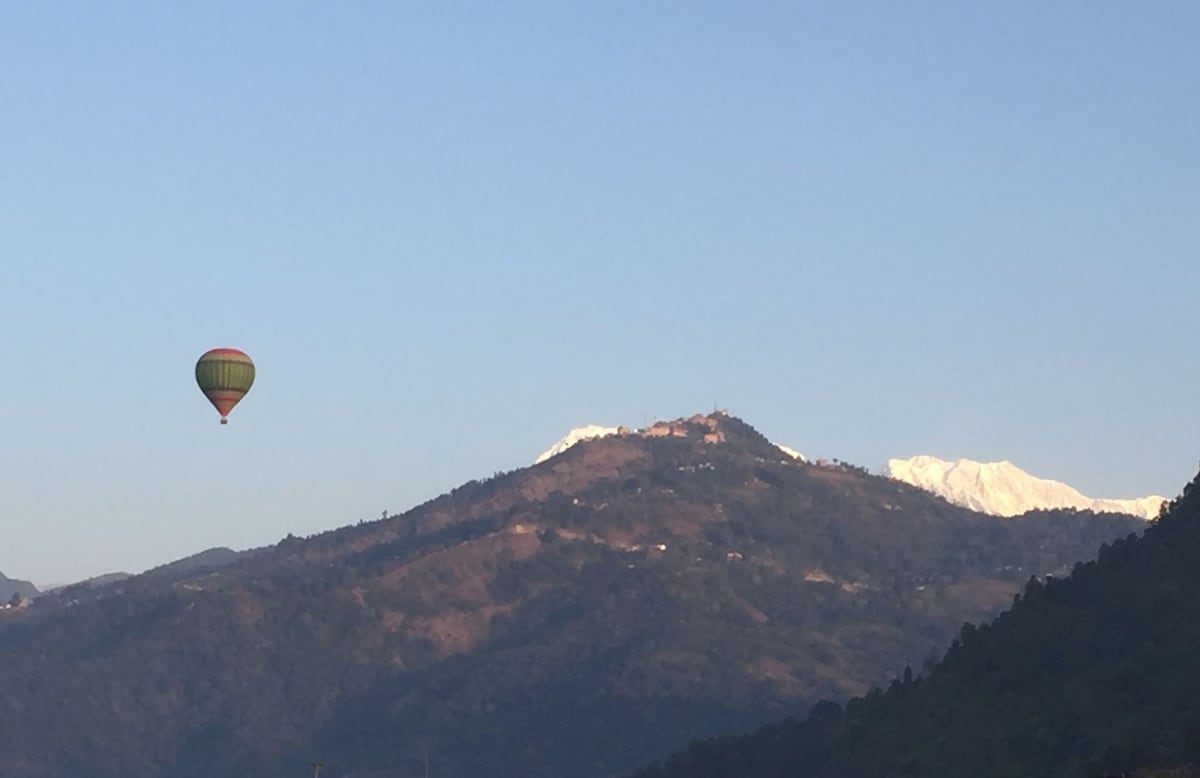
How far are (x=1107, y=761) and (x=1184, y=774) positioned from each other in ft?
81.8

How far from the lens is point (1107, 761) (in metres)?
197

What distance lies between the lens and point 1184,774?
565ft

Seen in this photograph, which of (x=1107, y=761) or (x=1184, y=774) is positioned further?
(x=1107, y=761)
